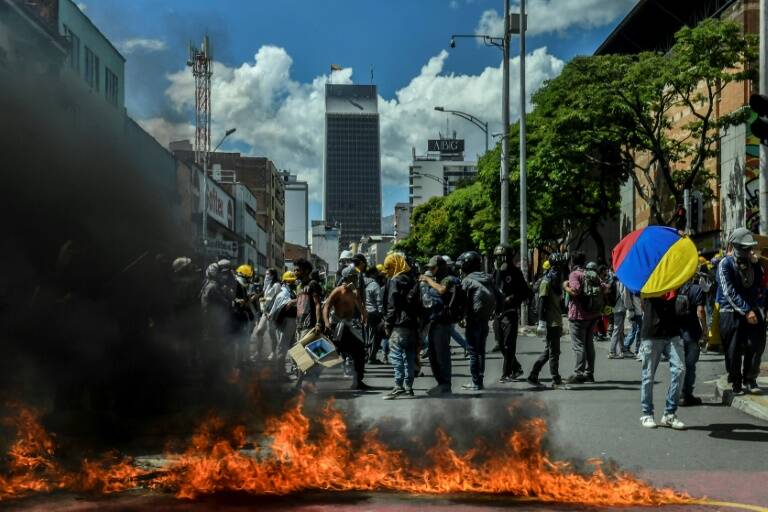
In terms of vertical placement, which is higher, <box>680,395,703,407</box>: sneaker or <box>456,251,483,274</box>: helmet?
<box>456,251,483,274</box>: helmet

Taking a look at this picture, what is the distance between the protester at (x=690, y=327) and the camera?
808 centimetres

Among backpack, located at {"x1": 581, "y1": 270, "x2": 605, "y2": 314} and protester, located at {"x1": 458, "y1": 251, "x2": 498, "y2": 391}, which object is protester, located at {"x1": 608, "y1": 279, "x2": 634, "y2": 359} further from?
protester, located at {"x1": 458, "y1": 251, "x2": 498, "y2": 391}

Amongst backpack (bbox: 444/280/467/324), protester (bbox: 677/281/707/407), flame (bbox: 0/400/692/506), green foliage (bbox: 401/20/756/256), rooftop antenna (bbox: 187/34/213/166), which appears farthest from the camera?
green foliage (bbox: 401/20/756/256)

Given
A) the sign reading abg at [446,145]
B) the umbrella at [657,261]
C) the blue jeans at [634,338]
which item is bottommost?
the blue jeans at [634,338]

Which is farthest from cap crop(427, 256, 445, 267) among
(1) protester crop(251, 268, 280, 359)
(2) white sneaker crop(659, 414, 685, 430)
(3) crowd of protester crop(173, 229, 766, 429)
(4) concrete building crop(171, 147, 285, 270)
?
(2) white sneaker crop(659, 414, 685, 430)

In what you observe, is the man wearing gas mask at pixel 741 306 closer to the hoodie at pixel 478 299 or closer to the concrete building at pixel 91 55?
the hoodie at pixel 478 299

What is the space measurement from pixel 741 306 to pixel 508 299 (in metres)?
3.09

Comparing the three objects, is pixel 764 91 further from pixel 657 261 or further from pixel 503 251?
pixel 657 261

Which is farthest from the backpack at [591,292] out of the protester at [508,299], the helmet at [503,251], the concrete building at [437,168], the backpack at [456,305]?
the concrete building at [437,168]

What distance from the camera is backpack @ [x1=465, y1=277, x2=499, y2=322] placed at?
34.3 feet

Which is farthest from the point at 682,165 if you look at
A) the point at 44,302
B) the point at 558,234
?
the point at 44,302

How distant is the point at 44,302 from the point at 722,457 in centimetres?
520

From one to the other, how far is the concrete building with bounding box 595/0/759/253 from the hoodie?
787cm

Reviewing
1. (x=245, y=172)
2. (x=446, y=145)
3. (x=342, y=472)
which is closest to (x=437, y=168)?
(x=446, y=145)
